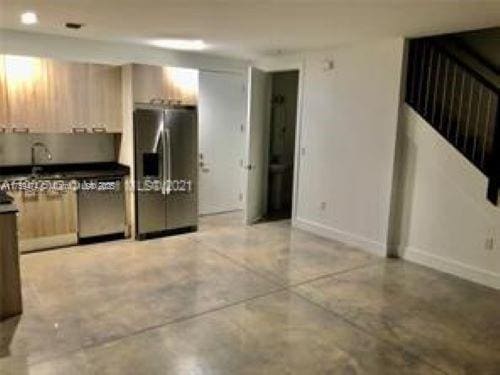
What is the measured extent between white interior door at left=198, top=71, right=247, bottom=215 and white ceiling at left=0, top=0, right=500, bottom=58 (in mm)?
1592

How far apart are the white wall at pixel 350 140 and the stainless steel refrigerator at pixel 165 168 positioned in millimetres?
1594

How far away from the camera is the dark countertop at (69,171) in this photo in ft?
16.0

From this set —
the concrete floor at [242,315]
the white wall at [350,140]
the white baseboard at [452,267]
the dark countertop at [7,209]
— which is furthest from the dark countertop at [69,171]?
the white baseboard at [452,267]

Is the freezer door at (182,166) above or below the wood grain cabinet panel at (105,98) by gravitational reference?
below

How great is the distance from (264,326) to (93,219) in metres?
2.91

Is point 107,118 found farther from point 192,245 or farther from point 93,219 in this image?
point 192,245

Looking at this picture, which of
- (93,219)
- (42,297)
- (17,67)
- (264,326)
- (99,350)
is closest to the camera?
(99,350)

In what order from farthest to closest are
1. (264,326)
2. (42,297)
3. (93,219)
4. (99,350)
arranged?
1. (93,219)
2. (42,297)
3. (264,326)
4. (99,350)

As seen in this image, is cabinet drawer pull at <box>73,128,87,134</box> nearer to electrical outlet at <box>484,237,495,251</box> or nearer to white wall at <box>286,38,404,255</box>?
white wall at <box>286,38,404,255</box>

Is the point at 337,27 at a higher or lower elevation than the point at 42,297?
higher

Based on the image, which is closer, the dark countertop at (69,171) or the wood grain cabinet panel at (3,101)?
the wood grain cabinet panel at (3,101)

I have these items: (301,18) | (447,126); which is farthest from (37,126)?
(447,126)

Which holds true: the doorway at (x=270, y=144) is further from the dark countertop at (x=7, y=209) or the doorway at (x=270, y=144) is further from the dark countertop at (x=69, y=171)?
the dark countertop at (x=7, y=209)

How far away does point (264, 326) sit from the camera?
3275mm
